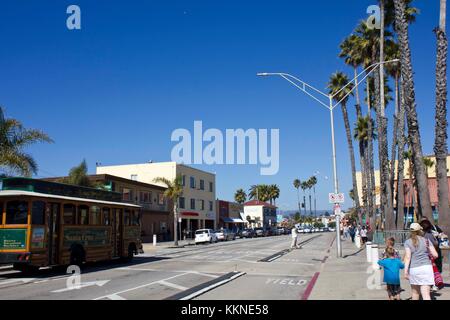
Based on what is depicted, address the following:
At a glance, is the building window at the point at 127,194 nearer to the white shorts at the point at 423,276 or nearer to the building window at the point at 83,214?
the building window at the point at 83,214

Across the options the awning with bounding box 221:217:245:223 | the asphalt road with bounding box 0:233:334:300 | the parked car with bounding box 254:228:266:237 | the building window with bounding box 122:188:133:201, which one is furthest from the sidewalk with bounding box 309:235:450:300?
the awning with bounding box 221:217:245:223

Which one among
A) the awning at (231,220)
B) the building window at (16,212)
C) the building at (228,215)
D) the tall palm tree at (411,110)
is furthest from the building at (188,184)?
the building window at (16,212)

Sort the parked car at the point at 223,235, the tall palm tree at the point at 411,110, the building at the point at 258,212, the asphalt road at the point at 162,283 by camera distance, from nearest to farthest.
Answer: the asphalt road at the point at 162,283
the tall palm tree at the point at 411,110
the parked car at the point at 223,235
the building at the point at 258,212

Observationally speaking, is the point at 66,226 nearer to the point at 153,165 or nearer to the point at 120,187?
the point at 120,187

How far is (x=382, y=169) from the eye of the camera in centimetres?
3753

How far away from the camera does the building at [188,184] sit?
58.6 m

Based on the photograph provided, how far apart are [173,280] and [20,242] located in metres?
5.41

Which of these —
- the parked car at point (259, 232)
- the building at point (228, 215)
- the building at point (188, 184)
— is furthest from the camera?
the building at point (228, 215)

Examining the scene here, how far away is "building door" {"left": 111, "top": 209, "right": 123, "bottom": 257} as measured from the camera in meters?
21.0

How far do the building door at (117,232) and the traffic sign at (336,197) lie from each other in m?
11.0

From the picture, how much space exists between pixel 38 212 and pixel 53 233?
1.10m

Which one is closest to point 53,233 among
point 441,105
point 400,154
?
point 441,105
